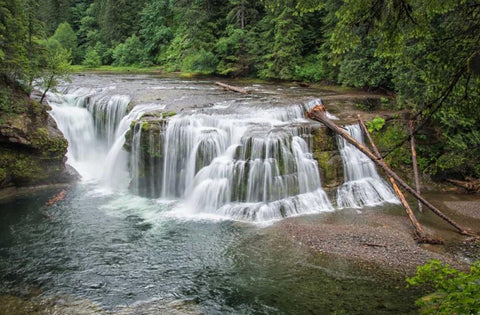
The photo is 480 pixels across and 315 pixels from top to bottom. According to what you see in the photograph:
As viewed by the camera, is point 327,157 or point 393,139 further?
point 393,139

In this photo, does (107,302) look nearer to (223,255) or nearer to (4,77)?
(223,255)

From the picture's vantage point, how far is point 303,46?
28.8 metres

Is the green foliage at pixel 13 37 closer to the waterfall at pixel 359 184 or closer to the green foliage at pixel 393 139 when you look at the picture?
the waterfall at pixel 359 184

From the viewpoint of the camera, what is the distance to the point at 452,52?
4.75 m

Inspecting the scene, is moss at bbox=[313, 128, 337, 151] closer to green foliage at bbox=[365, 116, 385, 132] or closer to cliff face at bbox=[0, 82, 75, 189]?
green foliage at bbox=[365, 116, 385, 132]

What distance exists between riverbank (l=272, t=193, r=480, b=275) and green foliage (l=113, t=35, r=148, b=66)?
1483 inches

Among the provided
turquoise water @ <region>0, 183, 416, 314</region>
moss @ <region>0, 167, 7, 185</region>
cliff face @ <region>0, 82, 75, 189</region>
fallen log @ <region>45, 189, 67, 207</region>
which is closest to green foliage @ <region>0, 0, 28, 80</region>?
cliff face @ <region>0, 82, 75, 189</region>

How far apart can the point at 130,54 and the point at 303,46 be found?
2451 cm

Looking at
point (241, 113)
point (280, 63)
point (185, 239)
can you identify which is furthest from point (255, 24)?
point (185, 239)

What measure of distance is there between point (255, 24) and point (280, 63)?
230 inches

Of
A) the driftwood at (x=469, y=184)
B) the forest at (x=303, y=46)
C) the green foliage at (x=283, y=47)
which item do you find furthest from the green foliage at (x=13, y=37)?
the driftwood at (x=469, y=184)

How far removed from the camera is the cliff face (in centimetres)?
1355

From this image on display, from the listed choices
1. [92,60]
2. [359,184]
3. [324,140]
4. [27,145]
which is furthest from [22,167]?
[92,60]

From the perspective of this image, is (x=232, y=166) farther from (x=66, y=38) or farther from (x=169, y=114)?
(x=66, y=38)
